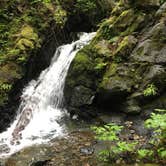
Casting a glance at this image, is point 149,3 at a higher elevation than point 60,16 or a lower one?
lower

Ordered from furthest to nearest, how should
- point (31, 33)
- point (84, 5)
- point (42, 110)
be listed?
point (84, 5) → point (31, 33) → point (42, 110)

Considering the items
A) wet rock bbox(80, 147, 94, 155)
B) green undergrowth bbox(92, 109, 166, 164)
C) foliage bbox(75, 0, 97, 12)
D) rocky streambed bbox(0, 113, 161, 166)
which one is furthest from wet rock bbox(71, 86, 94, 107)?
foliage bbox(75, 0, 97, 12)

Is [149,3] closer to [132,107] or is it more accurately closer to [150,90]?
[150,90]

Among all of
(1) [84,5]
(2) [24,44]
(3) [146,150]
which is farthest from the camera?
(1) [84,5]

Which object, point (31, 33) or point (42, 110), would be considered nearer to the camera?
point (42, 110)

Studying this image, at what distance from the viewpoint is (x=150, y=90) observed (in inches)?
371

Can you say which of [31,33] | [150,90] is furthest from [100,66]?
[31,33]

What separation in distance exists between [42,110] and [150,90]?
13.3 feet

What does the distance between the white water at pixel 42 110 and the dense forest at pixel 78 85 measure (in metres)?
0.03

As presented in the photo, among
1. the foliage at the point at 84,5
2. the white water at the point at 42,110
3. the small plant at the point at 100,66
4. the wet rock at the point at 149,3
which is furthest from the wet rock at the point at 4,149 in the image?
the foliage at the point at 84,5

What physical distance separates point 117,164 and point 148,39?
217 inches

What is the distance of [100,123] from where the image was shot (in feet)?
32.9

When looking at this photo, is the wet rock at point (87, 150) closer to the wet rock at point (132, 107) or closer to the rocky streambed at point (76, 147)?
the rocky streambed at point (76, 147)

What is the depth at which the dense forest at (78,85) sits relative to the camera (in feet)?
28.8
